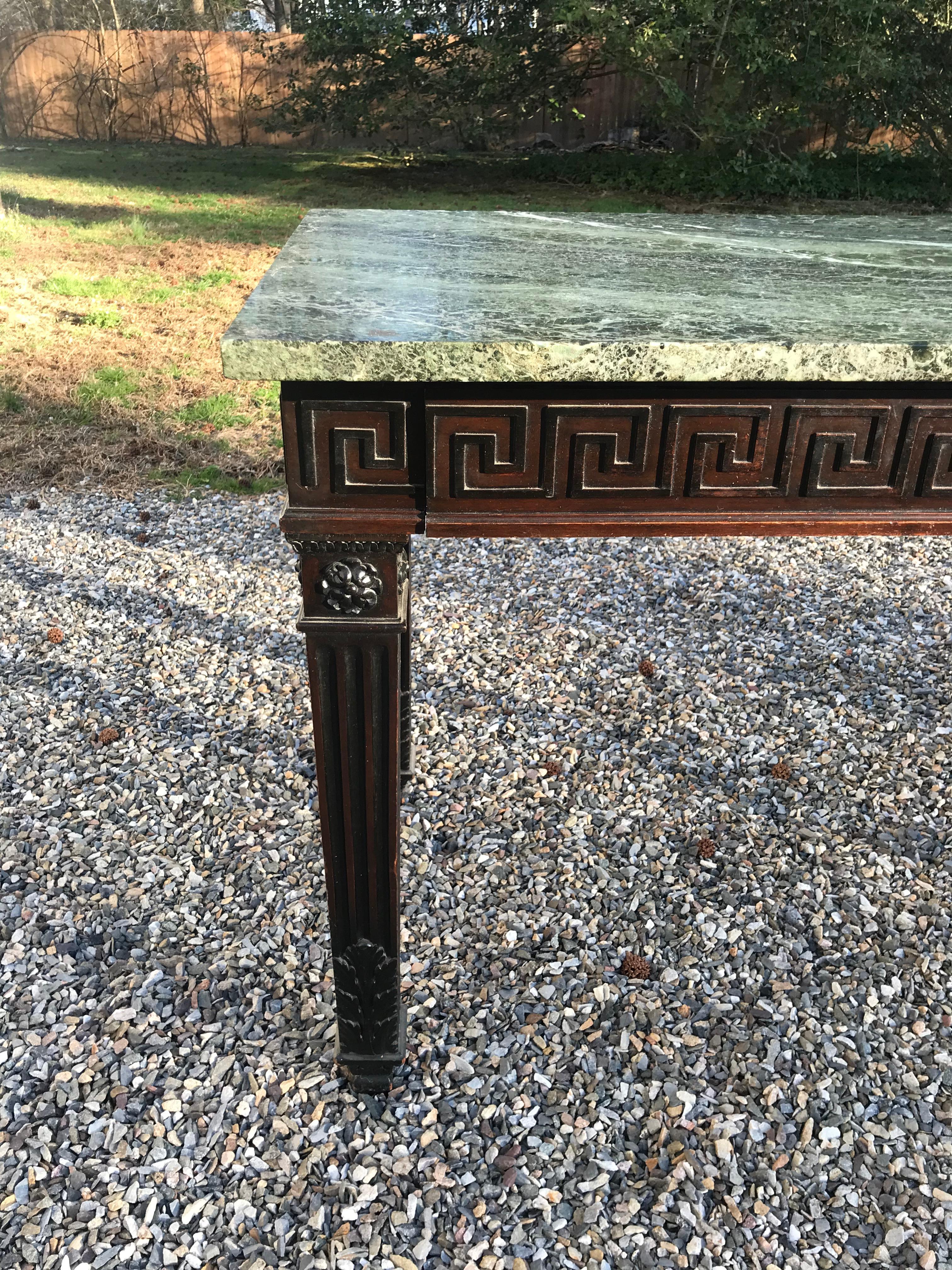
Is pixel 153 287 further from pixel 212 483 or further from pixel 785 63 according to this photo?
pixel 785 63

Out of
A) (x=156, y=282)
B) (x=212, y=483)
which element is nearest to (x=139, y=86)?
(x=156, y=282)

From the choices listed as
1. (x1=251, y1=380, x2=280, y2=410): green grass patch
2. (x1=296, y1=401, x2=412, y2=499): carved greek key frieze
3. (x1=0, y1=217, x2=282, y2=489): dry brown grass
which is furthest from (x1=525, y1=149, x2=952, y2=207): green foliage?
(x1=296, y1=401, x2=412, y2=499): carved greek key frieze

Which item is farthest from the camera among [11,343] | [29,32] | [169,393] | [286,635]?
[29,32]

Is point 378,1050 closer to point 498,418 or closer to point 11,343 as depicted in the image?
point 498,418

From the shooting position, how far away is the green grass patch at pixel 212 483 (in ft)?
14.8

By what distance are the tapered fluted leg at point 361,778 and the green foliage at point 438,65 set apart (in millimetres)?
11791

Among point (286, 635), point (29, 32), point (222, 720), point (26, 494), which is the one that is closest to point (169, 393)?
point (26, 494)

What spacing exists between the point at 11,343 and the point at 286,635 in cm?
412

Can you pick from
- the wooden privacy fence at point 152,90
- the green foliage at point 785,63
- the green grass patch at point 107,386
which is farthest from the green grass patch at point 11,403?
the wooden privacy fence at point 152,90

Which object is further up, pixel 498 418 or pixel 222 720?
pixel 498 418

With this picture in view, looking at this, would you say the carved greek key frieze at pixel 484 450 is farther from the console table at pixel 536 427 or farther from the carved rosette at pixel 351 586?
the carved rosette at pixel 351 586

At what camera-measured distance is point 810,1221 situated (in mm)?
1608

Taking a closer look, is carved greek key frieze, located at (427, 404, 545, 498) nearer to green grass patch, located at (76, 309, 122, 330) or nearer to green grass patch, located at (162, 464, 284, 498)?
green grass patch, located at (162, 464, 284, 498)

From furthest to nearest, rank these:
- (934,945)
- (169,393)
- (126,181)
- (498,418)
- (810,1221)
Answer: (126,181)
(169,393)
(934,945)
(810,1221)
(498,418)
